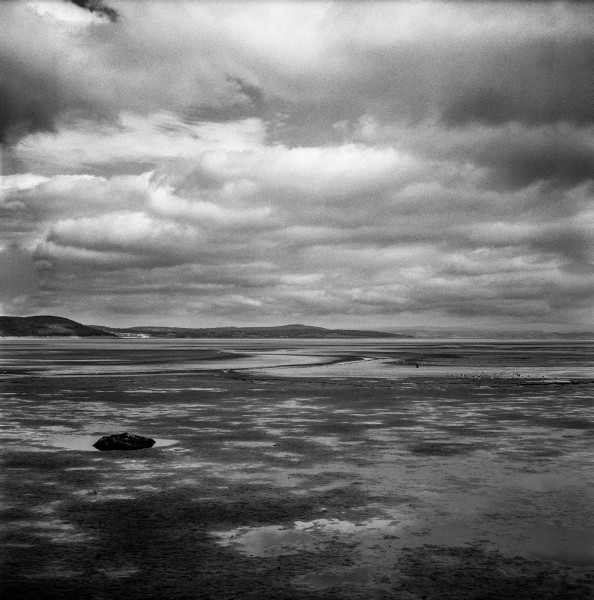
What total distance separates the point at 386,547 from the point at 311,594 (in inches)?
85.3

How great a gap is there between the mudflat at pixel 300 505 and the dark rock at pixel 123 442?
0.42m

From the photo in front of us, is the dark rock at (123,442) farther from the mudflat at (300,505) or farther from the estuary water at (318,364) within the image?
the estuary water at (318,364)

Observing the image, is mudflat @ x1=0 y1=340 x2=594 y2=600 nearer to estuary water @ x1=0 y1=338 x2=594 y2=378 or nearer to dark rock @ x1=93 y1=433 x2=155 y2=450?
dark rock @ x1=93 y1=433 x2=155 y2=450

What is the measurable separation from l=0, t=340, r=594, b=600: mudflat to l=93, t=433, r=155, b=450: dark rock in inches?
16.5

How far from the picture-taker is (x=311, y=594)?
8.10 m

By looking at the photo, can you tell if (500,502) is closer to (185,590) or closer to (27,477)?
(185,590)

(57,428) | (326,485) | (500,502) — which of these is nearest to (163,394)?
(57,428)

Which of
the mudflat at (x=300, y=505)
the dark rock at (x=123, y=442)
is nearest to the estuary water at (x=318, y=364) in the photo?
the mudflat at (x=300, y=505)

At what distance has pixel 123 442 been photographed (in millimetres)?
18094

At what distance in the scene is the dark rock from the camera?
18.0 m

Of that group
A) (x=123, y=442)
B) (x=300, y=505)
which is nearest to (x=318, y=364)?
(x=123, y=442)

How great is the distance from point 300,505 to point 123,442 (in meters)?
7.56

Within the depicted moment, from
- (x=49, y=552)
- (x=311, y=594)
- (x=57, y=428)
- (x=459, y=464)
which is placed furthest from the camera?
(x=57, y=428)

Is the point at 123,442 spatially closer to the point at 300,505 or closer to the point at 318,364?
the point at 300,505
